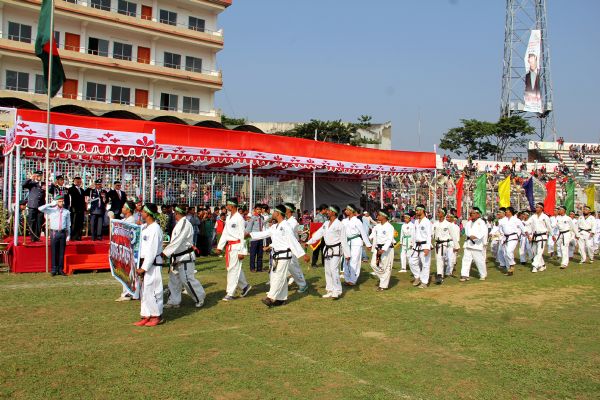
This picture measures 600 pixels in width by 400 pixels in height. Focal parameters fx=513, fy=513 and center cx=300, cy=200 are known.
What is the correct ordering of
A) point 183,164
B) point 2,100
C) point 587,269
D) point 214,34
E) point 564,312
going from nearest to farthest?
point 564,312, point 587,269, point 183,164, point 2,100, point 214,34

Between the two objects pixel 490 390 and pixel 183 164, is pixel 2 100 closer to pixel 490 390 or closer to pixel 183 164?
pixel 183 164

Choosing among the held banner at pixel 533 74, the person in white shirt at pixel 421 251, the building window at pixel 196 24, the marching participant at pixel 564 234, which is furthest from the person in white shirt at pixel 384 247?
the held banner at pixel 533 74

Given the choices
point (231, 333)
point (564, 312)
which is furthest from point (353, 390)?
point (564, 312)

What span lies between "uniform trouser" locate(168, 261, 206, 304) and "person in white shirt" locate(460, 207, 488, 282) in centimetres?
692

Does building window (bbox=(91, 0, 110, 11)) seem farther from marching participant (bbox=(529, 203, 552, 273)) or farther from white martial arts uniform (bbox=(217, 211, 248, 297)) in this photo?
marching participant (bbox=(529, 203, 552, 273))

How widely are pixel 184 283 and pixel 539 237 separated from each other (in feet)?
35.9

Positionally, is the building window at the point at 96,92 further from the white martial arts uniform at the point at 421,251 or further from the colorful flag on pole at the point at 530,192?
the white martial arts uniform at the point at 421,251

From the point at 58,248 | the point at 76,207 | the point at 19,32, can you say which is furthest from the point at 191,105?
the point at 58,248

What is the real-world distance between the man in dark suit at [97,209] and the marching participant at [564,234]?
13.6 metres

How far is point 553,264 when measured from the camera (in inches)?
650

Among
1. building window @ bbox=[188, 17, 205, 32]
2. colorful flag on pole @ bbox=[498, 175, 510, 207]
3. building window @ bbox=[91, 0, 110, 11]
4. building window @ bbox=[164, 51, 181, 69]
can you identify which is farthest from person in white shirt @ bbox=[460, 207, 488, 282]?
building window @ bbox=[188, 17, 205, 32]

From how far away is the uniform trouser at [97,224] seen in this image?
14023 millimetres

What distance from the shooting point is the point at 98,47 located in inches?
1337

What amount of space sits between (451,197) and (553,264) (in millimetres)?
8449
